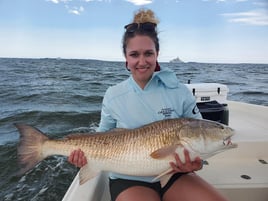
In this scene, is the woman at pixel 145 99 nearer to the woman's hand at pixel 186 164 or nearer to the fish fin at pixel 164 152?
the woman's hand at pixel 186 164

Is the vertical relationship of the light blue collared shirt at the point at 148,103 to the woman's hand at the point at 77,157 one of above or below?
above

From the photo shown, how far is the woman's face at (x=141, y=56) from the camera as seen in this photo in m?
3.01

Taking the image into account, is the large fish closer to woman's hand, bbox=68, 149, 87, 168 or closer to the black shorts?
woman's hand, bbox=68, 149, 87, 168

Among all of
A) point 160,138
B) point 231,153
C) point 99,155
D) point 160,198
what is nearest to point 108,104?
point 99,155

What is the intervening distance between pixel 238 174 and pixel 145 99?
4.87 feet

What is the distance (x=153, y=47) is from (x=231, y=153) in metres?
1.94

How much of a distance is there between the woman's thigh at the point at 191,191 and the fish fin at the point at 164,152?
0.41 meters

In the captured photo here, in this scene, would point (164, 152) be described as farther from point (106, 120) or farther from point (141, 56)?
point (141, 56)

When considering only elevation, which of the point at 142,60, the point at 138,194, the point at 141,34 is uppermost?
the point at 141,34

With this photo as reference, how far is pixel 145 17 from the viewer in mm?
3191

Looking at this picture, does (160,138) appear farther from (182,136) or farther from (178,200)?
(178,200)

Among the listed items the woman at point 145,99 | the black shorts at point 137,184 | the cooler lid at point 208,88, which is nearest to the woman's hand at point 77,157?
the woman at point 145,99

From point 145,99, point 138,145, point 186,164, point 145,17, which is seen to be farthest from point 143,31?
point 186,164

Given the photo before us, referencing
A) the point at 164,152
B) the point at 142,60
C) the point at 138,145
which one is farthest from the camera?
the point at 142,60
